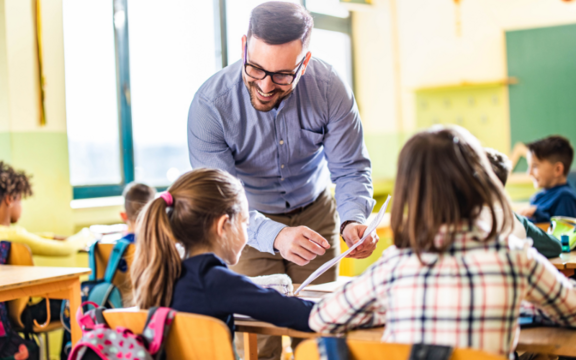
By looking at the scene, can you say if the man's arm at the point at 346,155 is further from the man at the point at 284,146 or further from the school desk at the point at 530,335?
the school desk at the point at 530,335

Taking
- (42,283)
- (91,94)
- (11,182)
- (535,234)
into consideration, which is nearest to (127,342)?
(42,283)

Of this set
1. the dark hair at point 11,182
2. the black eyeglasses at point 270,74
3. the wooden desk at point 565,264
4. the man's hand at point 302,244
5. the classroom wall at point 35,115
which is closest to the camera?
the man's hand at point 302,244

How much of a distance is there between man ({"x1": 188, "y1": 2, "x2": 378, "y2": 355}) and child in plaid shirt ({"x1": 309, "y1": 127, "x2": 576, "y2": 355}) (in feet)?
2.24

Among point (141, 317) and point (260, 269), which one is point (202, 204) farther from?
point (260, 269)

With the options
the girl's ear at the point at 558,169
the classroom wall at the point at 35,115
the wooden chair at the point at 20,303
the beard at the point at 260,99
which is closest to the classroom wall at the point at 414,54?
the girl's ear at the point at 558,169

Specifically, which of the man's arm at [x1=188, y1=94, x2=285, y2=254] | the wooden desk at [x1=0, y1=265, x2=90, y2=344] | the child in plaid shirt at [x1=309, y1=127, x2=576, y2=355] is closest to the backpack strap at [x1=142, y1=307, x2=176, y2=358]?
the child in plaid shirt at [x1=309, y1=127, x2=576, y2=355]

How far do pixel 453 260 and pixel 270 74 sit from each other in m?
0.90

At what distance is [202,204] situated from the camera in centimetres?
142

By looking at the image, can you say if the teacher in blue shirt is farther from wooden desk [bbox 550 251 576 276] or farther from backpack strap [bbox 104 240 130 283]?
backpack strap [bbox 104 240 130 283]

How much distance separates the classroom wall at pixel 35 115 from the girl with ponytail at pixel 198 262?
2214 millimetres

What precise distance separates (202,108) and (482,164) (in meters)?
1.13

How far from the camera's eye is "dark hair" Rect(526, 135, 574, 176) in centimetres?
357

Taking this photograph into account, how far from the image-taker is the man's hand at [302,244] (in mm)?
1606

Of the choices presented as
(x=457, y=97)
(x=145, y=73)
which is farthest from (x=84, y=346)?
(x=457, y=97)
